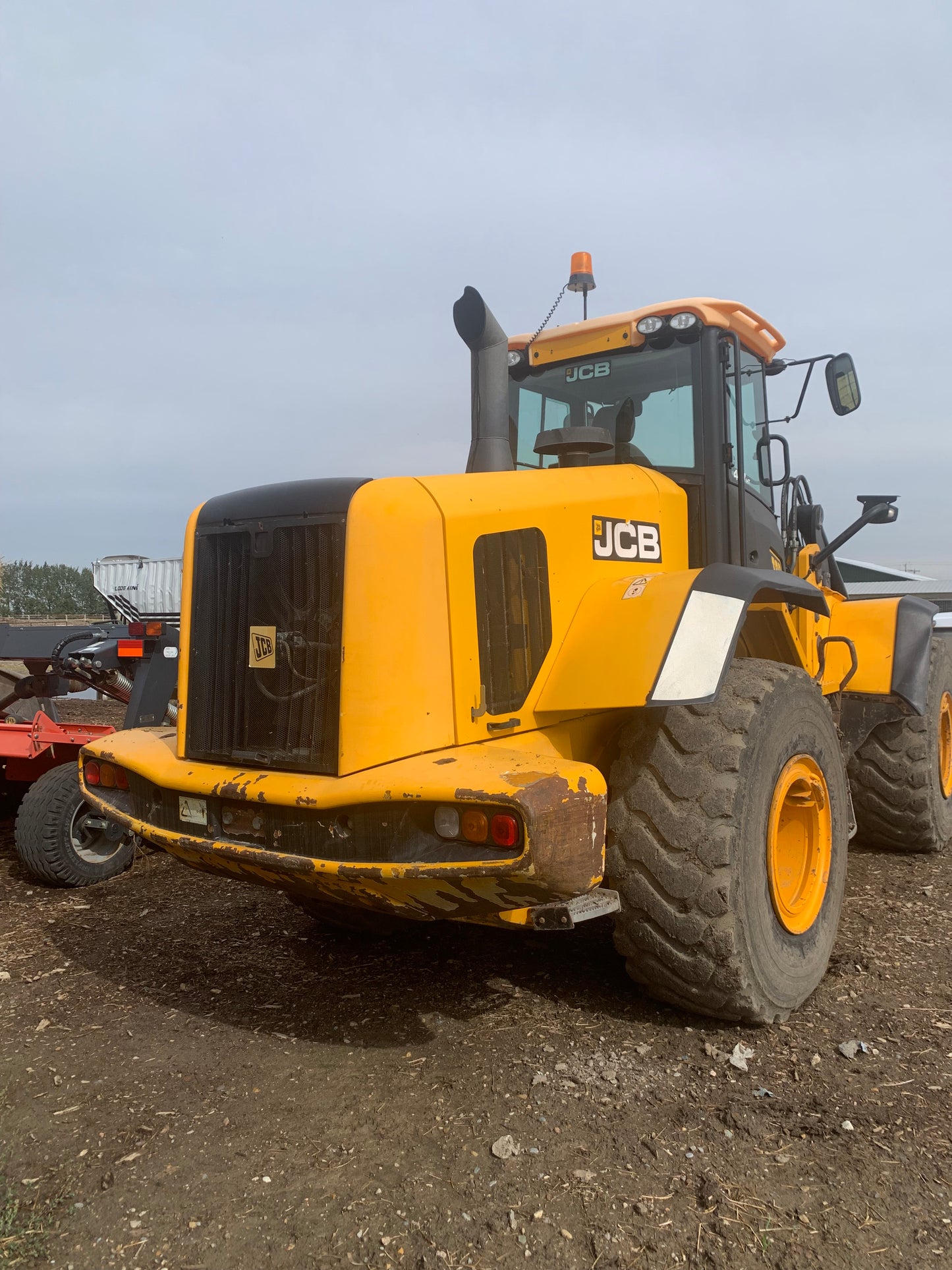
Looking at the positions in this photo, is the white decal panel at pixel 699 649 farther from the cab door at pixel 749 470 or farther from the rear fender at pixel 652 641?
the cab door at pixel 749 470

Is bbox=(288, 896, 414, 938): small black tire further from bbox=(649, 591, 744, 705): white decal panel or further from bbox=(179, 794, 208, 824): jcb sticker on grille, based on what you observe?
bbox=(649, 591, 744, 705): white decal panel

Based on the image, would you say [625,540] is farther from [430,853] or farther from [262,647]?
[430,853]

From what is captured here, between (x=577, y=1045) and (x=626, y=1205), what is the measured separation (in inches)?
34.3

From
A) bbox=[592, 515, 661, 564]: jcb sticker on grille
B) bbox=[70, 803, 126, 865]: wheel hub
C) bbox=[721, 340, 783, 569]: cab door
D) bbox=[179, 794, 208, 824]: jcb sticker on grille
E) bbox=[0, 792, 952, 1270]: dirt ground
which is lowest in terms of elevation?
bbox=[0, 792, 952, 1270]: dirt ground

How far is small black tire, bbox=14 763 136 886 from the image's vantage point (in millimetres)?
5297

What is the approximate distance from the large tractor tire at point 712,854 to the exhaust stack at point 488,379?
1.31 metres

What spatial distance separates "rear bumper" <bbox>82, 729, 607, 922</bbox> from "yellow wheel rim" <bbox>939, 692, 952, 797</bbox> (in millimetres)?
4062

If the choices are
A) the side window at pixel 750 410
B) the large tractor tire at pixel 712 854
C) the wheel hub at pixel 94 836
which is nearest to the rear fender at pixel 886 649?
the side window at pixel 750 410

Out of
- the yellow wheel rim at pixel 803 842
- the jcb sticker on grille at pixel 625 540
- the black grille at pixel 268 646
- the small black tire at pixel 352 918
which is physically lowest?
the small black tire at pixel 352 918

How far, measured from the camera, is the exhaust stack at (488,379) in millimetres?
3994

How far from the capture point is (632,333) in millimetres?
4547

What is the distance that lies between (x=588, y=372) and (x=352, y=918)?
9.07 ft

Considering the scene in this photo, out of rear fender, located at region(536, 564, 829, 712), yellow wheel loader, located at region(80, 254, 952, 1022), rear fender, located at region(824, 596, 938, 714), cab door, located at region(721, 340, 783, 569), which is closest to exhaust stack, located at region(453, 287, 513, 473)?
yellow wheel loader, located at region(80, 254, 952, 1022)

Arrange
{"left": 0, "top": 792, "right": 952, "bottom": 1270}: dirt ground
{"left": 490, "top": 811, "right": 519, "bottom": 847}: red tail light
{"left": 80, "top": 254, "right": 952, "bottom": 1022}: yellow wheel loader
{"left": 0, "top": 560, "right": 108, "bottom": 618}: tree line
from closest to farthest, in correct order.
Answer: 1. {"left": 0, "top": 792, "right": 952, "bottom": 1270}: dirt ground
2. {"left": 490, "top": 811, "right": 519, "bottom": 847}: red tail light
3. {"left": 80, "top": 254, "right": 952, "bottom": 1022}: yellow wheel loader
4. {"left": 0, "top": 560, "right": 108, "bottom": 618}: tree line
